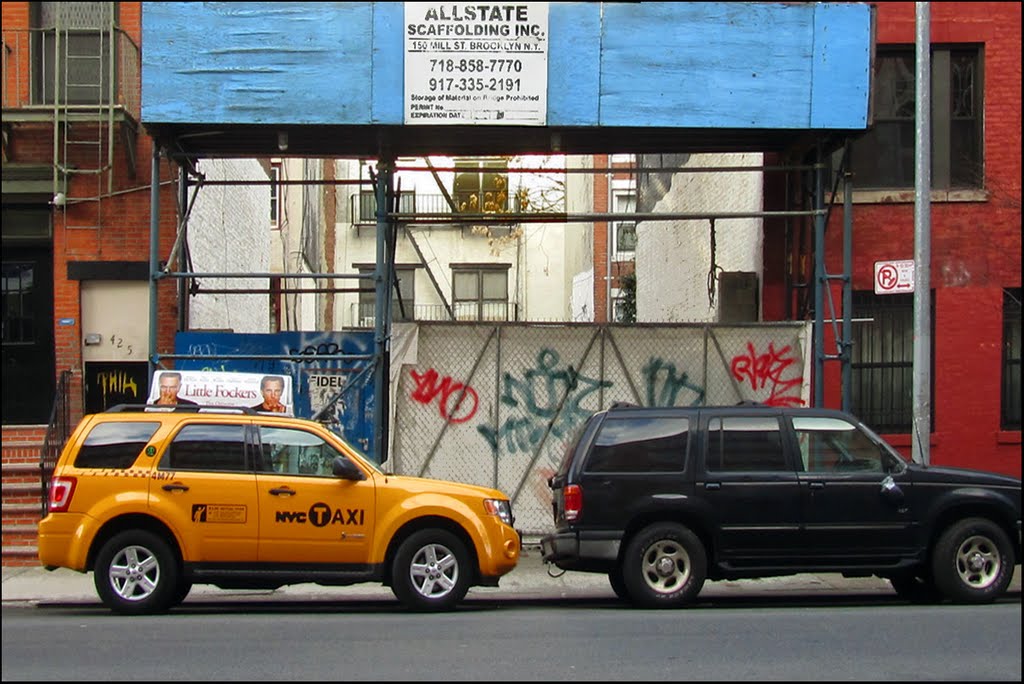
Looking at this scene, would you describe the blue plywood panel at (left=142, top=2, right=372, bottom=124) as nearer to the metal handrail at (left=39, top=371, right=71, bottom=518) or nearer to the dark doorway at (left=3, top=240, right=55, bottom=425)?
the dark doorway at (left=3, top=240, right=55, bottom=425)

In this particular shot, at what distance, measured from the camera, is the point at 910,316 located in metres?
15.5

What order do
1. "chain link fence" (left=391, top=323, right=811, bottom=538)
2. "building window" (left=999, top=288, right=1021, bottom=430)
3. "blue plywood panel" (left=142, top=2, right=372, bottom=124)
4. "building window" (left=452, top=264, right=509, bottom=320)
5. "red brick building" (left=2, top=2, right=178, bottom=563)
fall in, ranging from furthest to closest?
"building window" (left=452, top=264, right=509, bottom=320) → "building window" (left=999, top=288, right=1021, bottom=430) → "red brick building" (left=2, top=2, right=178, bottom=563) → "chain link fence" (left=391, top=323, right=811, bottom=538) → "blue plywood panel" (left=142, top=2, right=372, bottom=124)

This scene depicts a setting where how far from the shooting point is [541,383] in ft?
46.8

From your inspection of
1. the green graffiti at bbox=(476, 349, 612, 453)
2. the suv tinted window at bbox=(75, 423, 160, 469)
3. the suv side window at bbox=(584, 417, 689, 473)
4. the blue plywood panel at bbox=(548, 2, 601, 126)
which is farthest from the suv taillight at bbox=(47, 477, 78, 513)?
the blue plywood panel at bbox=(548, 2, 601, 126)

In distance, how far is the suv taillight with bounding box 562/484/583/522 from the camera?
10.8 meters

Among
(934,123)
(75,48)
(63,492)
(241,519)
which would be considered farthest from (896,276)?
(75,48)

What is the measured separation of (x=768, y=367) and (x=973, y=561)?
4054 millimetres

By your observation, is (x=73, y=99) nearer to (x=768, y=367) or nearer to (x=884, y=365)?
(x=768, y=367)

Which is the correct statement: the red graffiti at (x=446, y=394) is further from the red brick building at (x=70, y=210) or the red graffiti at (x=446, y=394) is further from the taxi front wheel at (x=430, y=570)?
the taxi front wheel at (x=430, y=570)

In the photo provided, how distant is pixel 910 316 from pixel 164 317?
912cm

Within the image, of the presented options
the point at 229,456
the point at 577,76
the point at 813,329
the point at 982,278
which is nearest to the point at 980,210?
the point at 982,278

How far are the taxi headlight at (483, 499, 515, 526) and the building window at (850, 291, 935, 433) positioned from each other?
20.7 ft

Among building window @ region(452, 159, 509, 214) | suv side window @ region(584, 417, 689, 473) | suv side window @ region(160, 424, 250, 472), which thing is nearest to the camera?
suv side window @ region(160, 424, 250, 472)

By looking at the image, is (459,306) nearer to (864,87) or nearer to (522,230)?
(522,230)
